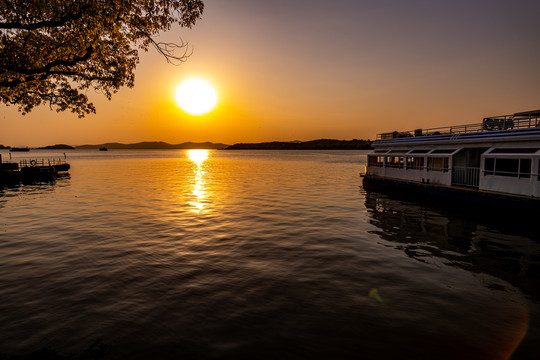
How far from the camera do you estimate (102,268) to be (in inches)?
435

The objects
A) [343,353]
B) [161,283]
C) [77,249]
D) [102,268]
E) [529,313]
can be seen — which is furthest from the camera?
[77,249]

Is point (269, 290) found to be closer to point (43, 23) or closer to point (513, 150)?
point (43, 23)

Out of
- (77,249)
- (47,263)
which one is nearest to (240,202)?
(77,249)

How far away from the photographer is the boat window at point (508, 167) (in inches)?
717

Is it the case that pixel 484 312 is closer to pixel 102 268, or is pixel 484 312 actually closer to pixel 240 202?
pixel 102 268

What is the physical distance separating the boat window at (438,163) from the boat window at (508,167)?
3799 millimetres

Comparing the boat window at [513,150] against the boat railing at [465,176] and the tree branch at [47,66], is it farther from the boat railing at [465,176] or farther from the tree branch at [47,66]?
the tree branch at [47,66]

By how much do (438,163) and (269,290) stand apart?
2285 centimetres

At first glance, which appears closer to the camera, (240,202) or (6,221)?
(6,221)

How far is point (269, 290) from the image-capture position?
30.2 ft

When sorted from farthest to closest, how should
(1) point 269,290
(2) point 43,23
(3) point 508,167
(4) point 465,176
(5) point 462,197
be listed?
(4) point 465,176
(5) point 462,197
(3) point 508,167
(2) point 43,23
(1) point 269,290

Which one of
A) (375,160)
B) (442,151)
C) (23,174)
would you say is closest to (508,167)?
(442,151)

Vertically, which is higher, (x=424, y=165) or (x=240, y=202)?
(x=424, y=165)

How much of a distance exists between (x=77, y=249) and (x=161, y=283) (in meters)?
6.22
